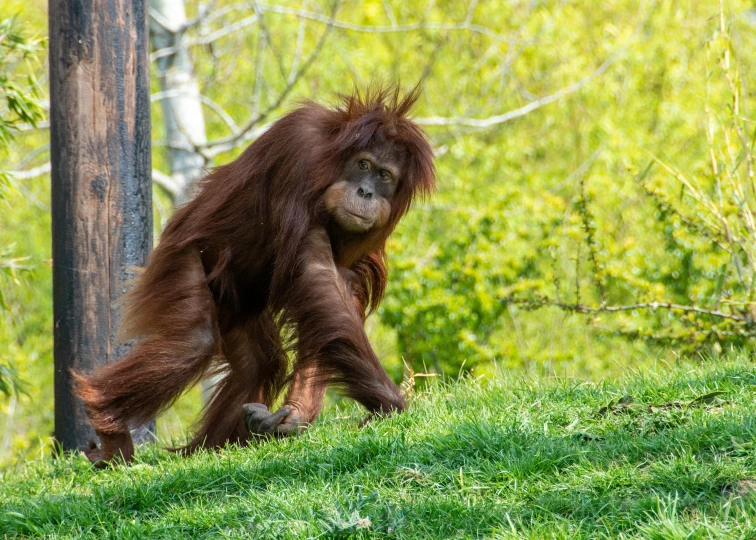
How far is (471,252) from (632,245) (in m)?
1.57

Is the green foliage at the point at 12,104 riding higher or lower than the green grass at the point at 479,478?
higher

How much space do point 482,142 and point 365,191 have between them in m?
10.8

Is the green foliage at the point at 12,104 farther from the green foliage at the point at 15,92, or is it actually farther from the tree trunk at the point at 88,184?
the tree trunk at the point at 88,184

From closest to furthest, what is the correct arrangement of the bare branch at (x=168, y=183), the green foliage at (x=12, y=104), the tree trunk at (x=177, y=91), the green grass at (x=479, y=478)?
1. the green grass at (x=479, y=478)
2. the green foliage at (x=12, y=104)
3. the tree trunk at (x=177, y=91)
4. the bare branch at (x=168, y=183)

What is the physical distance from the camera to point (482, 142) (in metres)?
14.6

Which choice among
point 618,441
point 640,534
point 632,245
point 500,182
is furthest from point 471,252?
point 640,534

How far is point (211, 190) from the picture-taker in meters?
4.32

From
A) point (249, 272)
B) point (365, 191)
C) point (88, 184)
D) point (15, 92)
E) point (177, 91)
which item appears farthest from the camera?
point (177, 91)

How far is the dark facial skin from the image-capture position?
4.04 meters

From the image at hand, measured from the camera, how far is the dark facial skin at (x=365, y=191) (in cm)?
404

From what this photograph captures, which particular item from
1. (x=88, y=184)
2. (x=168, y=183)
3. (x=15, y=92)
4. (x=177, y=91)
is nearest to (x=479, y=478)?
(x=88, y=184)

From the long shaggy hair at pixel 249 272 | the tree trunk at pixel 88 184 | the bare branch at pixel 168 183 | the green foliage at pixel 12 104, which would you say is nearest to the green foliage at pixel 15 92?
the green foliage at pixel 12 104

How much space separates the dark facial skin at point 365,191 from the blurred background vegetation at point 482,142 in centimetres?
319

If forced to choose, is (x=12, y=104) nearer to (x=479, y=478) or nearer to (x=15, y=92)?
(x=15, y=92)
